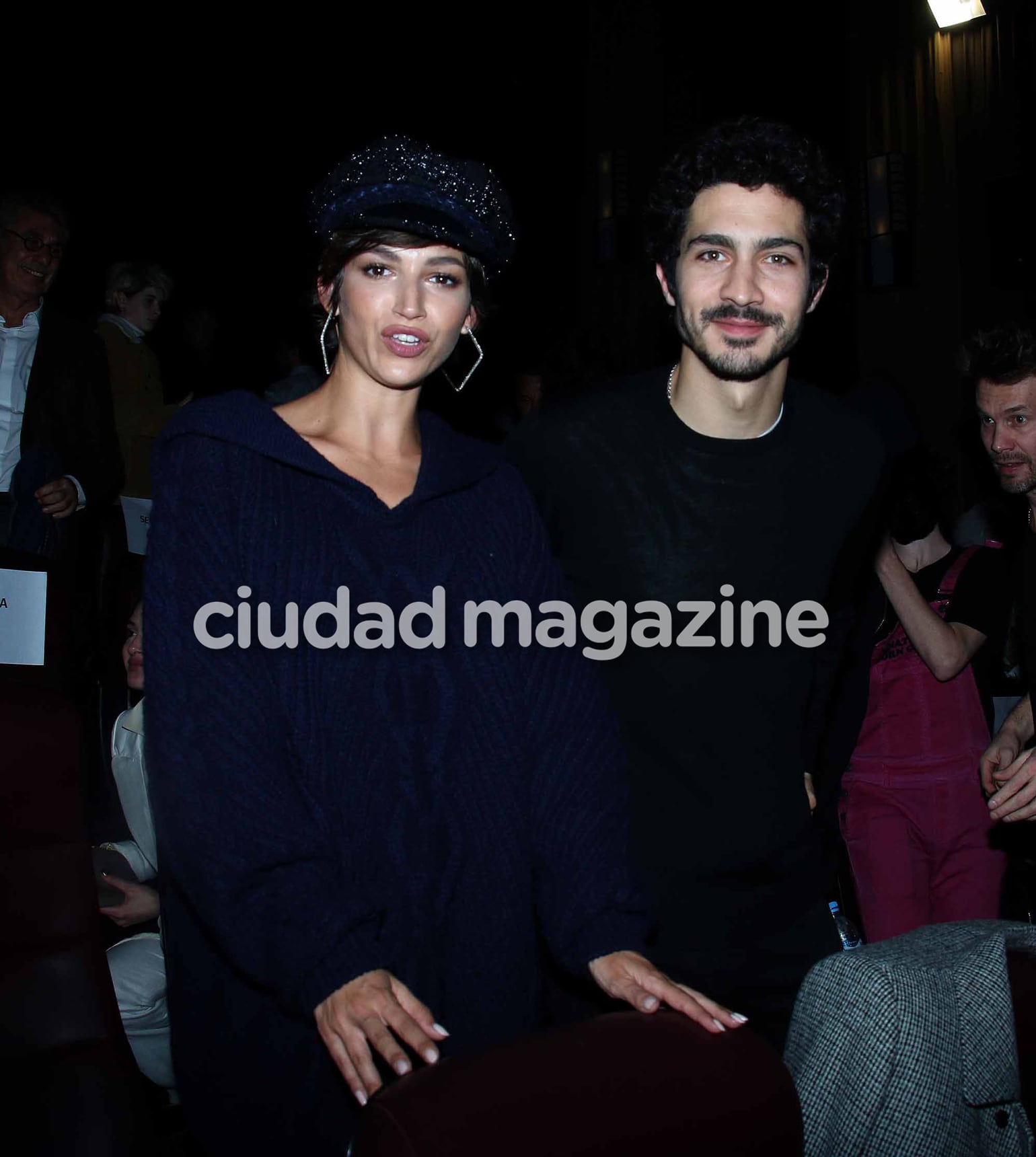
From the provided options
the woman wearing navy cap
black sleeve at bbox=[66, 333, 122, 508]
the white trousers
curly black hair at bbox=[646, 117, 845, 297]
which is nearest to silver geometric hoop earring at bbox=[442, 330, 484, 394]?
the woman wearing navy cap

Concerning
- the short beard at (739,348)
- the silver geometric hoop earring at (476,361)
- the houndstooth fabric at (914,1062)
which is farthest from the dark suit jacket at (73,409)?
the houndstooth fabric at (914,1062)

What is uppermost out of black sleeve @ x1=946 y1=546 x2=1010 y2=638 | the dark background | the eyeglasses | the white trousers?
the dark background

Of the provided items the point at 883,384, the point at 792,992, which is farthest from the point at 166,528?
Answer: the point at 883,384

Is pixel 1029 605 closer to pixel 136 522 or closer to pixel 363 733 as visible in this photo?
pixel 363 733

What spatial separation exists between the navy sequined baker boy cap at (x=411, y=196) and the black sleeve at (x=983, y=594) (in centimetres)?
166

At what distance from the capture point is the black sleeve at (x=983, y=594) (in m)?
2.72

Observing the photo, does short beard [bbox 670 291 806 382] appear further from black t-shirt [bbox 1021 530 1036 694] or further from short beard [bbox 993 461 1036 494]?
short beard [bbox 993 461 1036 494]

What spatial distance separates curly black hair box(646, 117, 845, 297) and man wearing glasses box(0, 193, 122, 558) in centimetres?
196

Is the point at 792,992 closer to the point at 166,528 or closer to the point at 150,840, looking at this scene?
the point at 166,528

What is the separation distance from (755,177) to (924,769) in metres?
1.44

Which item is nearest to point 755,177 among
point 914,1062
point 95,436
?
point 914,1062

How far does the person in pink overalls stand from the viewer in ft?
8.66

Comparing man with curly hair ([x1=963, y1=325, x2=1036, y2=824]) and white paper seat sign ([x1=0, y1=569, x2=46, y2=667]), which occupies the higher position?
man with curly hair ([x1=963, y1=325, x2=1036, y2=824])

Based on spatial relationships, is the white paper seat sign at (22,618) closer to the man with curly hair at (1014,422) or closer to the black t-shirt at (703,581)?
the black t-shirt at (703,581)
